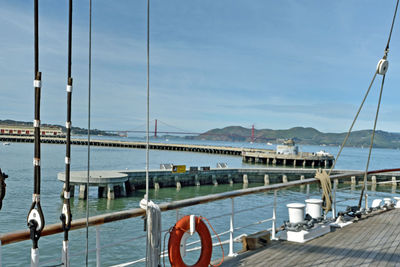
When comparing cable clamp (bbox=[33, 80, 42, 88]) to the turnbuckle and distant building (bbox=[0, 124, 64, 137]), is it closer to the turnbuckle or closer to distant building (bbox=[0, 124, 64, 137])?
the turnbuckle

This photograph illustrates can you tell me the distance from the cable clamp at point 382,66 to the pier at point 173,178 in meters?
12.6

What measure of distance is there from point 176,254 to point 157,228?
0.35 m

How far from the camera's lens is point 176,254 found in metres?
3.44

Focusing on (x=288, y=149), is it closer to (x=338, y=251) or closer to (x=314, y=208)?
(x=314, y=208)

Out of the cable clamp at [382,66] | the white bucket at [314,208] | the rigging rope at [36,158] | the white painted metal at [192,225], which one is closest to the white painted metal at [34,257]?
the rigging rope at [36,158]

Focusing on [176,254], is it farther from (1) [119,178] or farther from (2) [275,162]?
(2) [275,162]

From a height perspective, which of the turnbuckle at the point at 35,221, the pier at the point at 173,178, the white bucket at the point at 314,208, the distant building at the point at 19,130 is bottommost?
the pier at the point at 173,178

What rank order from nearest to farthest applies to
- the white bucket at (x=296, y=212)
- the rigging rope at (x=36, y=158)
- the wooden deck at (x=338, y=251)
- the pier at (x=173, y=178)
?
the rigging rope at (x=36, y=158)
the wooden deck at (x=338, y=251)
the white bucket at (x=296, y=212)
the pier at (x=173, y=178)

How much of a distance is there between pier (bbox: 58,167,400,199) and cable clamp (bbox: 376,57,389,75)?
12636 mm

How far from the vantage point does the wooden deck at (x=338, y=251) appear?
4.20 meters

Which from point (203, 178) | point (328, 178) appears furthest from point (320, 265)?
point (203, 178)

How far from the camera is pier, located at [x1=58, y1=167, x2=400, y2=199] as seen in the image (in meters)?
24.1

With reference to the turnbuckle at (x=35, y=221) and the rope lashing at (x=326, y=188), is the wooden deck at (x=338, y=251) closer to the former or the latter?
the rope lashing at (x=326, y=188)

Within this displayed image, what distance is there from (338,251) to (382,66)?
3725mm
